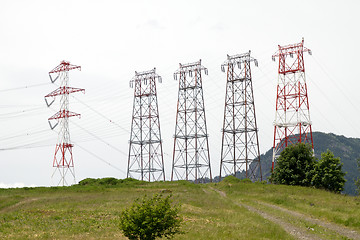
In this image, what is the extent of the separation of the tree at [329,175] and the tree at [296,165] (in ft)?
4.85

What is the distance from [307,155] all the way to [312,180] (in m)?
4.55

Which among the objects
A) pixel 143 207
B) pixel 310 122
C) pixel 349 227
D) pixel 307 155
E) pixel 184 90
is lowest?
pixel 349 227

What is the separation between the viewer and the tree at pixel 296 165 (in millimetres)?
55125

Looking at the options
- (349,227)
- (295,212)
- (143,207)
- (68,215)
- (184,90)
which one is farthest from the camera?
(184,90)

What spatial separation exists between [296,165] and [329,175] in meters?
5.86

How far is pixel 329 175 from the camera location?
51.4 meters

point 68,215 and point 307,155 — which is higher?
point 307,155

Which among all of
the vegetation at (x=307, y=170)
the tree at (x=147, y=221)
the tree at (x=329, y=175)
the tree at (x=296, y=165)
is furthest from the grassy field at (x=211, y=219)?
the tree at (x=296, y=165)

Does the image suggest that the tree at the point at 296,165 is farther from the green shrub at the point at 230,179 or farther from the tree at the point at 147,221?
the tree at the point at 147,221

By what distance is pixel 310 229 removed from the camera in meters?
23.8

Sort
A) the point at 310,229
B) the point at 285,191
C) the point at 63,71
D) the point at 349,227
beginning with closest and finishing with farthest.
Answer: the point at 310,229
the point at 349,227
the point at 285,191
the point at 63,71

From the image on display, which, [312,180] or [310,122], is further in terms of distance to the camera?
[310,122]

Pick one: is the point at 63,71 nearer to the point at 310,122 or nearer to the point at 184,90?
the point at 184,90

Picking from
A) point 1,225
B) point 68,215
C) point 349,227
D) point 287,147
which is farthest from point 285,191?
point 1,225
